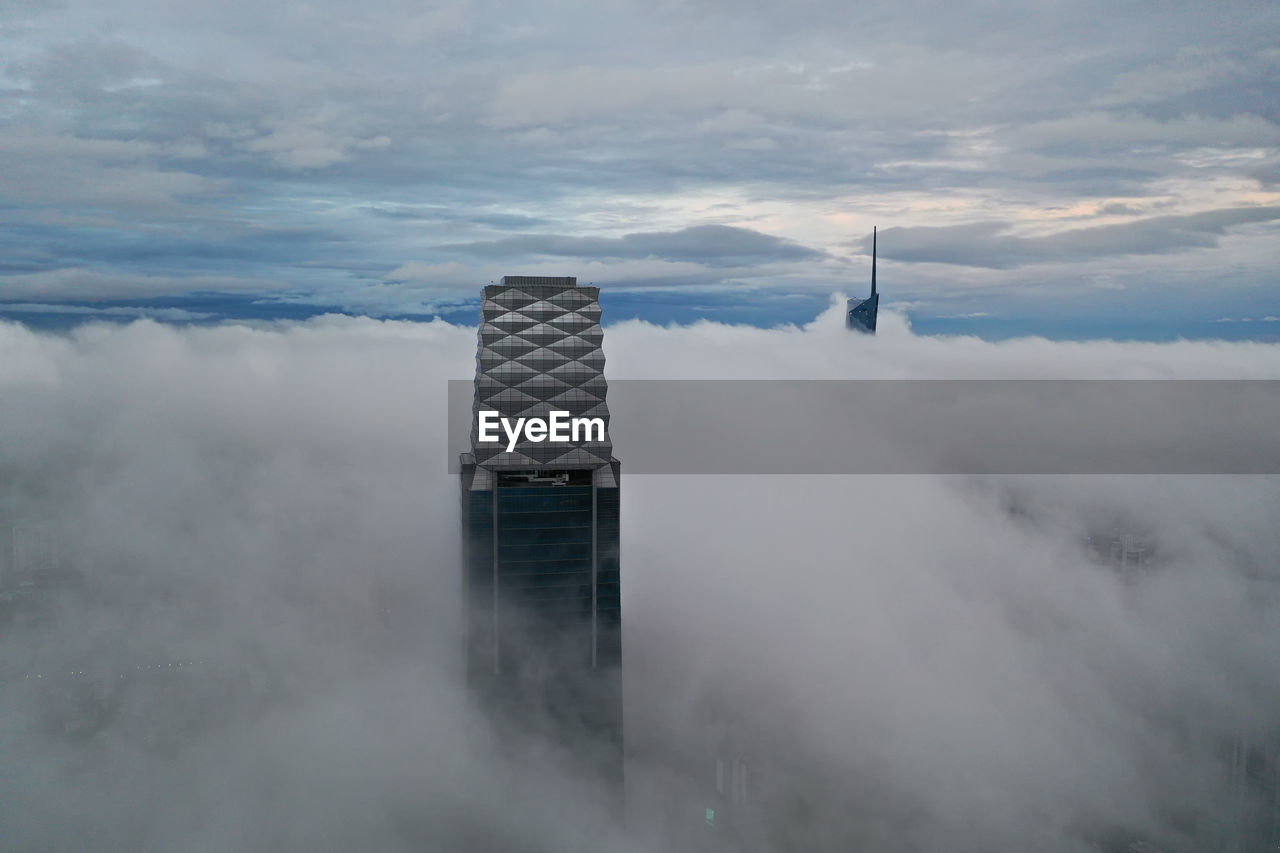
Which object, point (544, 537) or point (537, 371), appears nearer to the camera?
point (544, 537)

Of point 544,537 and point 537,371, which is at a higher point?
point 537,371

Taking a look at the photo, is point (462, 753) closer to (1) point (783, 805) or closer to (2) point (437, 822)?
(2) point (437, 822)

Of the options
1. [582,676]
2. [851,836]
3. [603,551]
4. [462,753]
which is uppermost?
[603,551]

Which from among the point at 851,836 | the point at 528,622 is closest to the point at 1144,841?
the point at 851,836

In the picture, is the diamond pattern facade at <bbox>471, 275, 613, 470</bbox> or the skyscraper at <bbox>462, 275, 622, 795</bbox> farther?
the diamond pattern facade at <bbox>471, 275, 613, 470</bbox>
